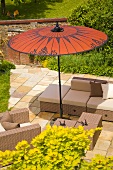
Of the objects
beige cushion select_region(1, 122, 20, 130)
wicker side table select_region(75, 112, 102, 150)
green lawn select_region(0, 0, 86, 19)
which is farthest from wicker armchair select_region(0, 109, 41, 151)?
green lawn select_region(0, 0, 86, 19)

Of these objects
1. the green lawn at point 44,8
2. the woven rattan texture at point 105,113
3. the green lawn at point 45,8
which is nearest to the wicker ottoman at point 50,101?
the woven rattan texture at point 105,113

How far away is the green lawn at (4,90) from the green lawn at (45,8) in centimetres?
1078

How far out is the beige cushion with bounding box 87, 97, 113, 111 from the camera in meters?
10.5

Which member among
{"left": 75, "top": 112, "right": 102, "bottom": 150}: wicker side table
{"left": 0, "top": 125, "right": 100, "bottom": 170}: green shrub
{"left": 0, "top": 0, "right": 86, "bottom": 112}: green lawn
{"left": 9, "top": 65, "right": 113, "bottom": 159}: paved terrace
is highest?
{"left": 0, "top": 0, "right": 86, "bottom": 112}: green lawn

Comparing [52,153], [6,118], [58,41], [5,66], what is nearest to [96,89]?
[58,41]

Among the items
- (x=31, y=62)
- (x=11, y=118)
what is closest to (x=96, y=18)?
(x=31, y=62)

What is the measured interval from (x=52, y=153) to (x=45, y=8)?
2155 cm

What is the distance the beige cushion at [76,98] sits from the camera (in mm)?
10727

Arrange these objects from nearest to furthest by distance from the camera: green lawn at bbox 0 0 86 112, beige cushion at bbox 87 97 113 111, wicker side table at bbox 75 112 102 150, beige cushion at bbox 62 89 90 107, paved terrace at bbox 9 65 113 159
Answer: wicker side table at bbox 75 112 102 150 < paved terrace at bbox 9 65 113 159 < beige cushion at bbox 87 97 113 111 < beige cushion at bbox 62 89 90 107 < green lawn at bbox 0 0 86 112

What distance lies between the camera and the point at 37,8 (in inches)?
1018

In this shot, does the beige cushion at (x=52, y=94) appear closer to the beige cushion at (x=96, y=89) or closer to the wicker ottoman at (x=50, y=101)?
the wicker ottoman at (x=50, y=101)

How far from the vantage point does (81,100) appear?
10.8m

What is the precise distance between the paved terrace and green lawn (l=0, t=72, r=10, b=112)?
15 cm

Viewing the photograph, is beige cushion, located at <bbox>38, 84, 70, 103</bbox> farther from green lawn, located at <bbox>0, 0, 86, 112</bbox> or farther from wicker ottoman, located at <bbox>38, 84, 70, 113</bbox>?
green lawn, located at <bbox>0, 0, 86, 112</bbox>
